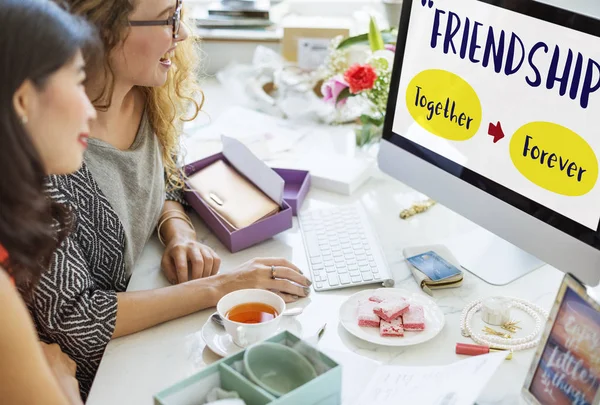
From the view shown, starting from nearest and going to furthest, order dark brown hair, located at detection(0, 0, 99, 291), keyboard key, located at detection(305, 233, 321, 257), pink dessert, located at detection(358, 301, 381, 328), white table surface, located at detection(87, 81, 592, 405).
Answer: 1. dark brown hair, located at detection(0, 0, 99, 291)
2. white table surface, located at detection(87, 81, 592, 405)
3. pink dessert, located at detection(358, 301, 381, 328)
4. keyboard key, located at detection(305, 233, 321, 257)

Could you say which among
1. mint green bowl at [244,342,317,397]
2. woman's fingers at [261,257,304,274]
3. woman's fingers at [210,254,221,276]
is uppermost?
mint green bowl at [244,342,317,397]

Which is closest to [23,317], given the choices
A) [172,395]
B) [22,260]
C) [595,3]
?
[22,260]

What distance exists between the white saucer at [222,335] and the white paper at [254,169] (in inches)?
13.2

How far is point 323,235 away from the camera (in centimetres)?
149

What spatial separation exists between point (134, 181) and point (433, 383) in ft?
2.45

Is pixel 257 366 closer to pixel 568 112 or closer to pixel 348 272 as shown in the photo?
pixel 348 272

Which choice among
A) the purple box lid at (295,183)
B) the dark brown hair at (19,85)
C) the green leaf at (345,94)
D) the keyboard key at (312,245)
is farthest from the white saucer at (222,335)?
the green leaf at (345,94)

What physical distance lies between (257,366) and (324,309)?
0.99 feet

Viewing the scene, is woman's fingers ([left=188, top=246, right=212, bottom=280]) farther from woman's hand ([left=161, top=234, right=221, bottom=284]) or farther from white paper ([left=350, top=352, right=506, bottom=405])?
white paper ([left=350, top=352, right=506, bottom=405])

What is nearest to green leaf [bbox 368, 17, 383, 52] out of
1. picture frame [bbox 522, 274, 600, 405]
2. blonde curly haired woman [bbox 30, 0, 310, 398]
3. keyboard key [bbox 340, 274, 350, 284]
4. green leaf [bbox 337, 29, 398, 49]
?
green leaf [bbox 337, 29, 398, 49]

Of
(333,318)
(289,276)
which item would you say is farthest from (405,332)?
(289,276)

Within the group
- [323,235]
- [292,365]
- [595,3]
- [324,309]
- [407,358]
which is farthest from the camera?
[323,235]

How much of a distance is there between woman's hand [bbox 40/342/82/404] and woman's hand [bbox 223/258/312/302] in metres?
0.28

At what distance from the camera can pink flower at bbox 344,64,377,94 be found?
72.4 inches
